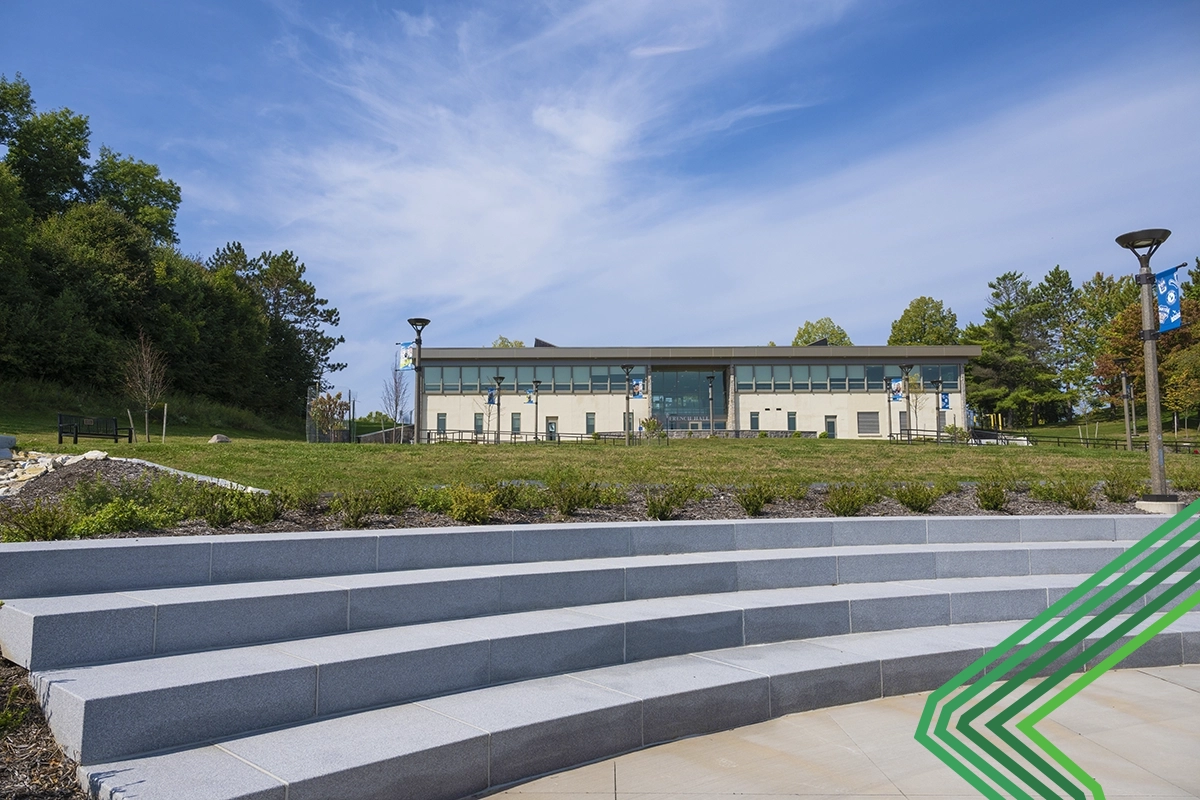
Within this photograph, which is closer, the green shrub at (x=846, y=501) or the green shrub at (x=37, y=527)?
the green shrub at (x=37, y=527)

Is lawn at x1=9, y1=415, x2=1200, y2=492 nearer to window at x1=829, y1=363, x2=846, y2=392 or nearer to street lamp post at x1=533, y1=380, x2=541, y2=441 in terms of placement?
street lamp post at x1=533, y1=380, x2=541, y2=441

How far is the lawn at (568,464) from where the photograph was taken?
11.2 meters

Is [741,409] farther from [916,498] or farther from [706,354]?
[916,498]

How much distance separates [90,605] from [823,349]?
2034 inches

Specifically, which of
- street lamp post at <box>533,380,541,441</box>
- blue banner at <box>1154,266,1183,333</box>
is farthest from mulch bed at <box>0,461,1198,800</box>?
street lamp post at <box>533,380,541,441</box>

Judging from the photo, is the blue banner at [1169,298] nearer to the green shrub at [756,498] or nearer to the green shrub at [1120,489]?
the green shrub at [1120,489]

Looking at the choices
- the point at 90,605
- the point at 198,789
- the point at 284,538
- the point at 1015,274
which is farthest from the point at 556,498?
the point at 1015,274

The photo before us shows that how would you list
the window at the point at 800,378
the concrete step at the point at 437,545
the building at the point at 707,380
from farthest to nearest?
the window at the point at 800,378 < the building at the point at 707,380 < the concrete step at the point at 437,545

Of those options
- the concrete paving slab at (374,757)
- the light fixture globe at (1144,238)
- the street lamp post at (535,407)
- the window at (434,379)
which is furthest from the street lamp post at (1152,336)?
the window at (434,379)

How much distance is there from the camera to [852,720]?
501 centimetres

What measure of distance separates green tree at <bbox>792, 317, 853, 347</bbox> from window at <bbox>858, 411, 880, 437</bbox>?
89.6ft

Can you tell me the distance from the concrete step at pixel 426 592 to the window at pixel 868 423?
45130 mm

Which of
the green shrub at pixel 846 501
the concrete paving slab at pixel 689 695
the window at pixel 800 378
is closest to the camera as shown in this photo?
the concrete paving slab at pixel 689 695

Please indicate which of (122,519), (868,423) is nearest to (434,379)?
(868,423)
